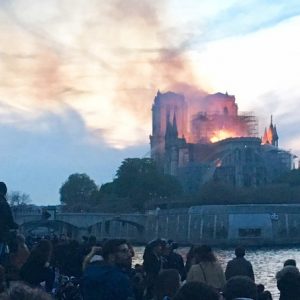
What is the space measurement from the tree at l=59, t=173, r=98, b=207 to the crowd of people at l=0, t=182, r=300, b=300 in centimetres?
10211

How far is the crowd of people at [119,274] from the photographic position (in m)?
4.77

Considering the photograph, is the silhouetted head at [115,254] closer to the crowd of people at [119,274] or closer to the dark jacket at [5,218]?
the crowd of people at [119,274]

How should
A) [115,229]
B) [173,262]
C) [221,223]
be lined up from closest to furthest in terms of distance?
[173,262] → [221,223] → [115,229]

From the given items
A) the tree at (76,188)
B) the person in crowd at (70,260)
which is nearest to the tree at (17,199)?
the tree at (76,188)

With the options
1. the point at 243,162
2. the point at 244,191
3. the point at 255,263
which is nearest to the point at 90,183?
the point at 243,162

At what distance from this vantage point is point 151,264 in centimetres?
956

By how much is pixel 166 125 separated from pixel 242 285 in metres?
125

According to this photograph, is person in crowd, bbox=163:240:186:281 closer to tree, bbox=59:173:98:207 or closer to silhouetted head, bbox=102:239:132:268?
silhouetted head, bbox=102:239:132:268

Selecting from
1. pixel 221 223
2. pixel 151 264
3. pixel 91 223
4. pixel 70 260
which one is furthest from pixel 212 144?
pixel 151 264

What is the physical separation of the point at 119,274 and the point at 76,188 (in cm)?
11224

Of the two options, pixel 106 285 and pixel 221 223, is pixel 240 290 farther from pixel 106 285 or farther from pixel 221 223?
pixel 221 223

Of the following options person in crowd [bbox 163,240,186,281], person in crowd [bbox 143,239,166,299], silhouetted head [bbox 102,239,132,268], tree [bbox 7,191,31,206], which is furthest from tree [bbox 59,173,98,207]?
silhouetted head [bbox 102,239,132,268]

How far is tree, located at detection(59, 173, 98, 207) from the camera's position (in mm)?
115875

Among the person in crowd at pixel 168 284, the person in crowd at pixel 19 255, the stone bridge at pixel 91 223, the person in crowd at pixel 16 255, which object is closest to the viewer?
the person in crowd at pixel 168 284
